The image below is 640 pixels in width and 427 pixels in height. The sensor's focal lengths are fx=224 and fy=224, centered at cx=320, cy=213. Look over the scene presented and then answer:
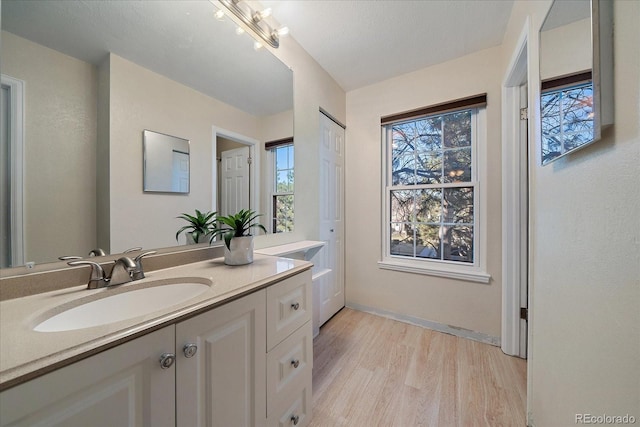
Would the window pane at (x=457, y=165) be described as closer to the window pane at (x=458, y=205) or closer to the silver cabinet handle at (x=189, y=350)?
the window pane at (x=458, y=205)

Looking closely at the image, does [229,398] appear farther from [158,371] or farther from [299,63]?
[299,63]

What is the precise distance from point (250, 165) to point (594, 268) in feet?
5.46

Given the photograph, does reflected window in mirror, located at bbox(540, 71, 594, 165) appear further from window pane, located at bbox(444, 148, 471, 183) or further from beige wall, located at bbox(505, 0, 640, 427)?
window pane, located at bbox(444, 148, 471, 183)

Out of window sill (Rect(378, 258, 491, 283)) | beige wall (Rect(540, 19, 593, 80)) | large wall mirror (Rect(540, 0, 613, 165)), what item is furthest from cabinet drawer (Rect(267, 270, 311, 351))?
window sill (Rect(378, 258, 491, 283))

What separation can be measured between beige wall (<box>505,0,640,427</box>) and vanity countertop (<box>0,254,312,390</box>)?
1.01 metres

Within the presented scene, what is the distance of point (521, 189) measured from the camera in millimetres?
1689

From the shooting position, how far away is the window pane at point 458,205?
2057mm

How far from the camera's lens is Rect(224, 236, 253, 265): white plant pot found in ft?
3.73

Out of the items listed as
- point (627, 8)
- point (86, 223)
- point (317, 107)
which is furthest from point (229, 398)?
point (317, 107)

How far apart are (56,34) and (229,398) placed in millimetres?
1410

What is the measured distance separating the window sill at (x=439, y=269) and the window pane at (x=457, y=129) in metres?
1.14

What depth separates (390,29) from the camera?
1.71 meters

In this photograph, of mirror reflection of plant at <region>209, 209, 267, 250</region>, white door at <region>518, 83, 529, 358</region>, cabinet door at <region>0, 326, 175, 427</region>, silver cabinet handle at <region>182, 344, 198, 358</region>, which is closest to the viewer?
cabinet door at <region>0, 326, 175, 427</region>

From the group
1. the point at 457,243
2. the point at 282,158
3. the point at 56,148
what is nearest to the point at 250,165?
the point at 282,158
